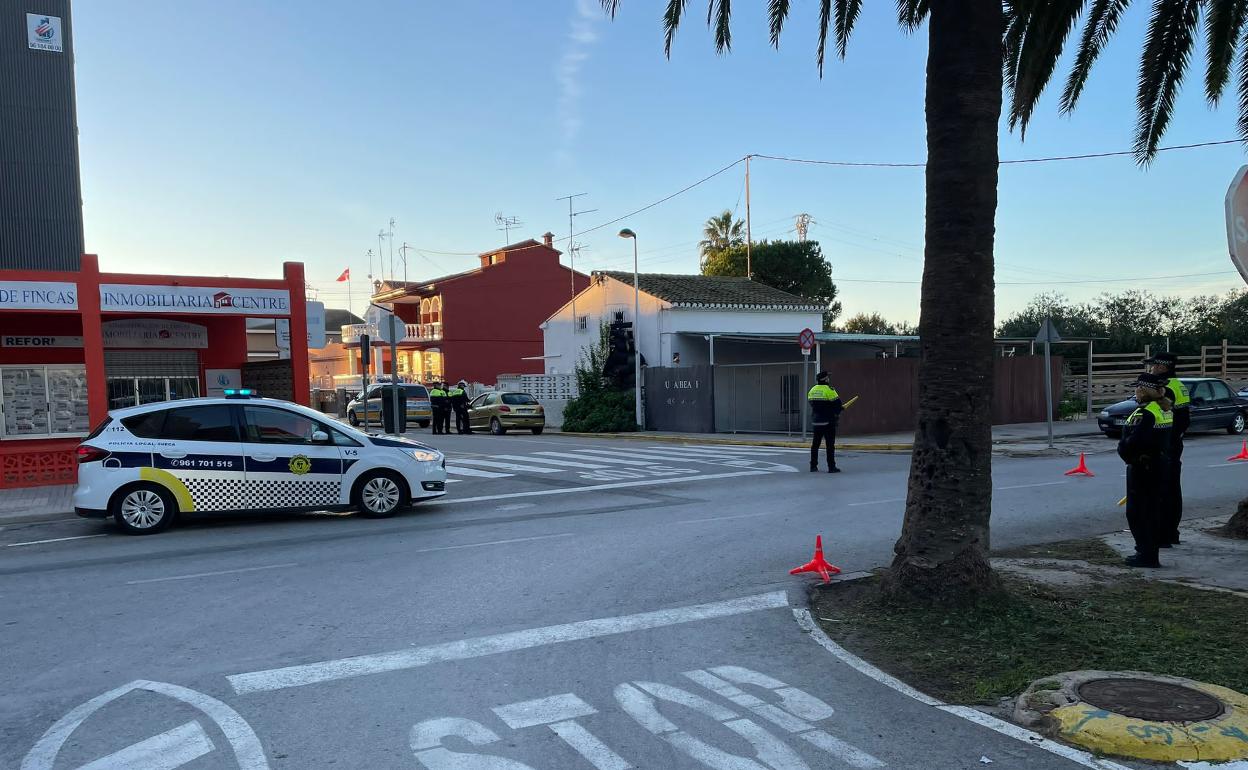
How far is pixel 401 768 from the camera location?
13.2 ft

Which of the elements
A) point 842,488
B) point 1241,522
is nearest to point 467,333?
point 842,488

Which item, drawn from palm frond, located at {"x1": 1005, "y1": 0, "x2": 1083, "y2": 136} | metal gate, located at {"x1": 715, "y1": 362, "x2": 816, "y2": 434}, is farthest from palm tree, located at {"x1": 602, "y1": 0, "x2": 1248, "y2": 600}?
metal gate, located at {"x1": 715, "y1": 362, "x2": 816, "y2": 434}

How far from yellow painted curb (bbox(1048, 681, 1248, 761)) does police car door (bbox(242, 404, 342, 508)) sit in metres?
9.37

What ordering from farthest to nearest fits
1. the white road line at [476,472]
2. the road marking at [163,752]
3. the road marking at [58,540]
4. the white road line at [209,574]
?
the white road line at [476,472] < the road marking at [58,540] < the white road line at [209,574] < the road marking at [163,752]

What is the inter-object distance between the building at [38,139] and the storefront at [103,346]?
5625 mm

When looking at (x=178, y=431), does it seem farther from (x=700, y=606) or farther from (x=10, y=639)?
(x=700, y=606)

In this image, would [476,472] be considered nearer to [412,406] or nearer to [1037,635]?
[1037,635]

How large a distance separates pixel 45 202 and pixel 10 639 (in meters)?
21.7

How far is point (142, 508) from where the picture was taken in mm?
10727

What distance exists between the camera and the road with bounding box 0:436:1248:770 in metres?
4.27

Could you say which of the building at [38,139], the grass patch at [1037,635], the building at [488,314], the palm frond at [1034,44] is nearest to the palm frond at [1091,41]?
the palm frond at [1034,44]

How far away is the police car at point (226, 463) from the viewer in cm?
1061

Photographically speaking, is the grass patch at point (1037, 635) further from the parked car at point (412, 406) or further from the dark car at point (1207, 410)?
the parked car at point (412, 406)

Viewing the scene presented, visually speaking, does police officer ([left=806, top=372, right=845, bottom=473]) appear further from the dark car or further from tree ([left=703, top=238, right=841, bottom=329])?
tree ([left=703, top=238, right=841, bottom=329])
